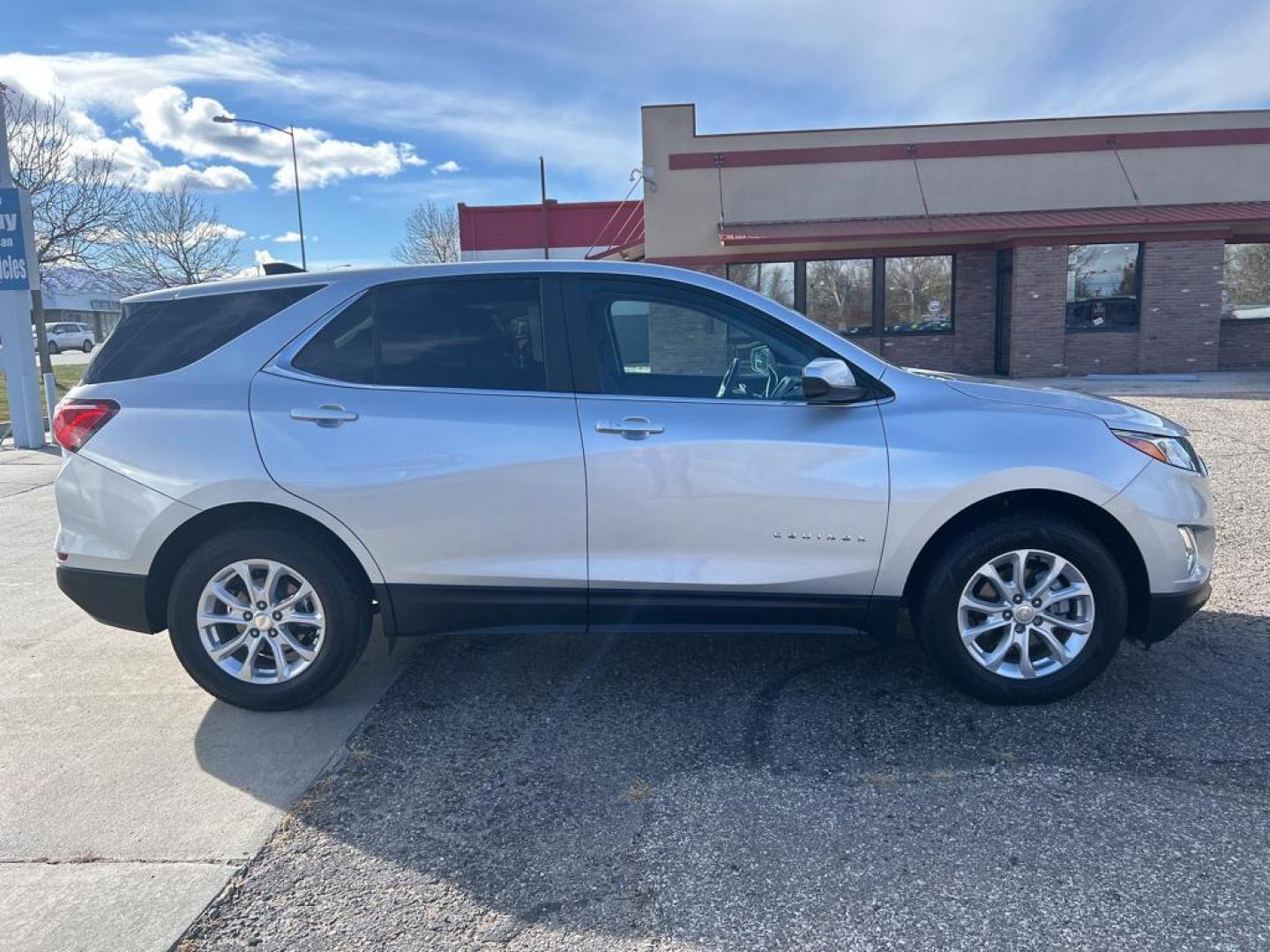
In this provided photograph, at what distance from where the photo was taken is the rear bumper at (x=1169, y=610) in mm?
3867

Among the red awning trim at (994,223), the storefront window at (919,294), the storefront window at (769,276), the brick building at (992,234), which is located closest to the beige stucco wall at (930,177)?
the brick building at (992,234)

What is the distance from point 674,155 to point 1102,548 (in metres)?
18.4

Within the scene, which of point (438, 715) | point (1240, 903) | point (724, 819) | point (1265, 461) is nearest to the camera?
point (1240, 903)

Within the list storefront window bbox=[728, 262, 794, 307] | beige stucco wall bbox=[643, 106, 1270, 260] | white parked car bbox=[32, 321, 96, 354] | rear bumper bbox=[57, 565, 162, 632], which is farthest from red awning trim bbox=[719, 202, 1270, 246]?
white parked car bbox=[32, 321, 96, 354]

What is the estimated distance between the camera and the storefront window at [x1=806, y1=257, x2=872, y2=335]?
802 inches

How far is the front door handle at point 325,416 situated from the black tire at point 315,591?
0.48 m

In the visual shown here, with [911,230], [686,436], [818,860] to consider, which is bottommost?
[818,860]

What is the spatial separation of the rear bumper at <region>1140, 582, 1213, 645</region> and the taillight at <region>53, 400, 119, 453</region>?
4.38m

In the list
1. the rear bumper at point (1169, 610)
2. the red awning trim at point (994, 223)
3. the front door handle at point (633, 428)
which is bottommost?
the rear bumper at point (1169, 610)

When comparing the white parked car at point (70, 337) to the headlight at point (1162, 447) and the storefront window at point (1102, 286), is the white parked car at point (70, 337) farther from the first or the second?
the headlight at point (1162, 447)

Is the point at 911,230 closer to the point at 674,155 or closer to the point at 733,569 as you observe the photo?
the point at 674,155

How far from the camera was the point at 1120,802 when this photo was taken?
3.22 m

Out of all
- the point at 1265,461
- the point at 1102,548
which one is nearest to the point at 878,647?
the point at 1102,548

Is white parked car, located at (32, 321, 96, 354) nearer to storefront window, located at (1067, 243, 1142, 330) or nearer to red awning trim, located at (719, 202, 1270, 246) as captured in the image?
red awning trim, located at (719, 202, 1270, 246)
